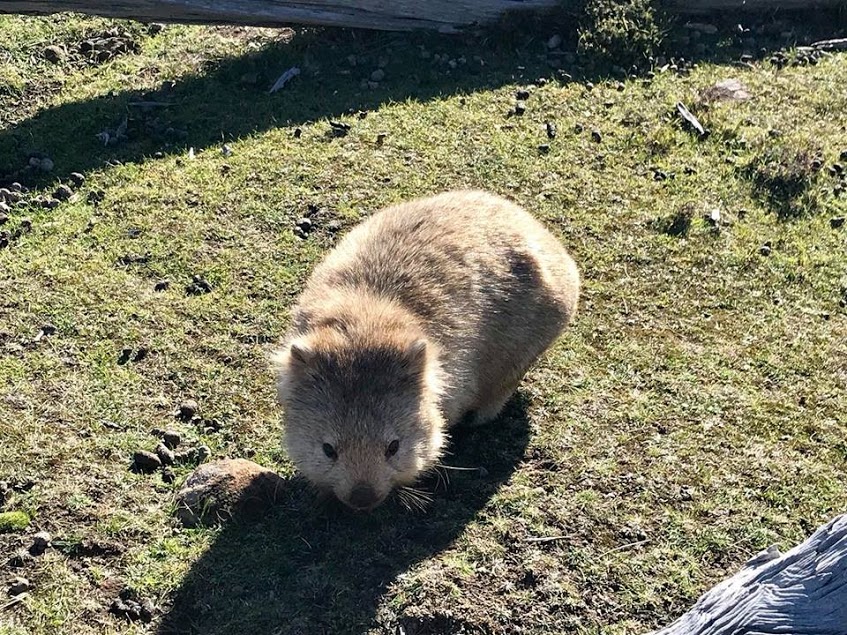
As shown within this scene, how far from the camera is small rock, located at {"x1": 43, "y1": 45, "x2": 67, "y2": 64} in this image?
31.2 ft

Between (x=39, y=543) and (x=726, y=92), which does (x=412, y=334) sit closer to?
(x=39, y=543)

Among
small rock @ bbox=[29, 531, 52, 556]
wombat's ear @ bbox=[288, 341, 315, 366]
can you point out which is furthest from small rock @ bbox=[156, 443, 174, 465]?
wombat's ear @ bbox=[288, 341, 315, 366]

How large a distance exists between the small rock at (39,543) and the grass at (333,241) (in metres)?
0.06

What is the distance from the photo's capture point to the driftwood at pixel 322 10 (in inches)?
357

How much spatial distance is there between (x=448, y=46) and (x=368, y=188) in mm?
2766

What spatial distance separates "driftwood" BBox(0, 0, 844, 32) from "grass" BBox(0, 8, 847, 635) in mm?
258

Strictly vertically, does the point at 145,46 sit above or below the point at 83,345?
above

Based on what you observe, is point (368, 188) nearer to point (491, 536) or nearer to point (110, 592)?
point (491, 536)

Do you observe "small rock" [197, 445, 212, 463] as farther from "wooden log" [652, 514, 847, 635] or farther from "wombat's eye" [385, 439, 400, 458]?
"wooden log" [652, 514, 847, 635]

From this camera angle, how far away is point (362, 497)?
4.84 m

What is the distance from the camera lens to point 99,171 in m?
8.12

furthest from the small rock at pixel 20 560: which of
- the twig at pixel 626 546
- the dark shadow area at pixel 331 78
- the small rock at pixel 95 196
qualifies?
the dark shadow area at pixel 331 78

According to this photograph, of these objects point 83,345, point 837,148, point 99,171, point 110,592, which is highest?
point 837,148

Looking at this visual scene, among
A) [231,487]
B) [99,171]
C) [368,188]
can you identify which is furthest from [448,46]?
[231,487]
